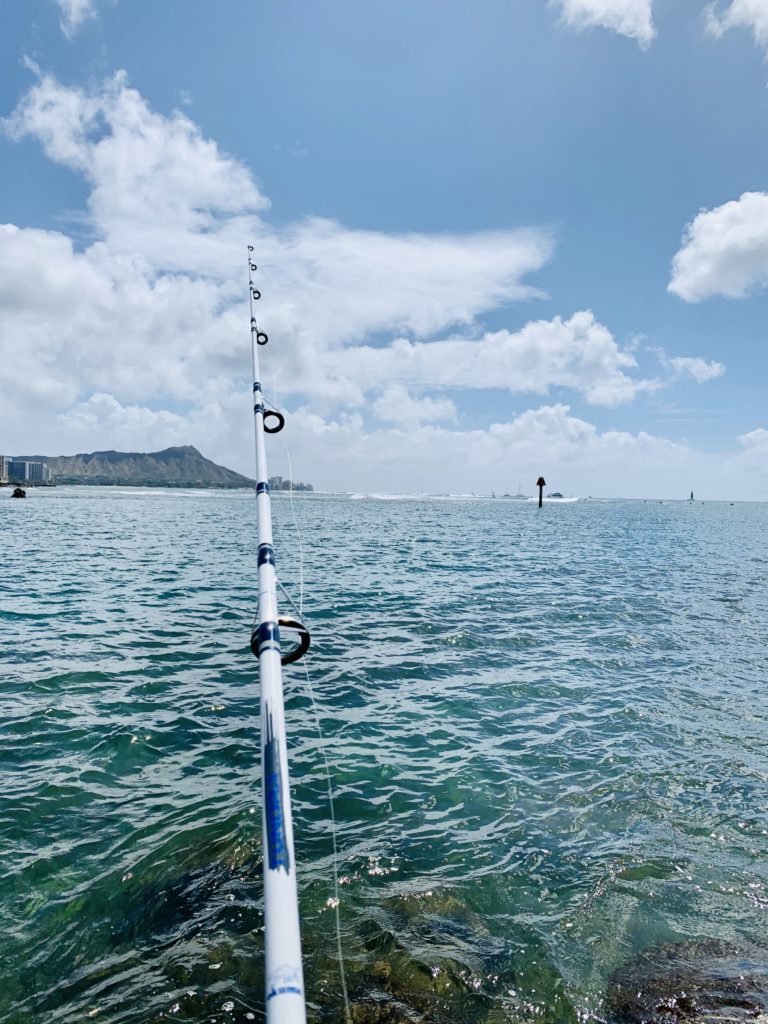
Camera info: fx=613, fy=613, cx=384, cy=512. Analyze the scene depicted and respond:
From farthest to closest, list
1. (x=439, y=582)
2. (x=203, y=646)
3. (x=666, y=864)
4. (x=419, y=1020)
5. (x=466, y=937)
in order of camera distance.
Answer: (x=439, y=582) < (x=203, y=646) < (x=666, y=864) < (x=466, y=937) < (x=419, y=1020)

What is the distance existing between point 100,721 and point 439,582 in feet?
60.4

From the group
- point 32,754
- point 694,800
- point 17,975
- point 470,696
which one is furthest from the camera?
point 470,696

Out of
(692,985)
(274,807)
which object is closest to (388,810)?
(692,985)

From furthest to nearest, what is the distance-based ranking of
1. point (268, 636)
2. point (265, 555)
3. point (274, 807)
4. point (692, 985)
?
1. point (692, 985)
2. point (265, 555)
3. point (268, 636)
4. point (274, 807)

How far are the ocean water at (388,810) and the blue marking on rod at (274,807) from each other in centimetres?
373

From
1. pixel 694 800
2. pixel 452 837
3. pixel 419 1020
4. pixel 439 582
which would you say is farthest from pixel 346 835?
pixel 439 582

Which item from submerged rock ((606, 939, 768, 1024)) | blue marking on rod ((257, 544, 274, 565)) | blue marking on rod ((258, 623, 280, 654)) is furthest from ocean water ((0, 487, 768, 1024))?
blue marking on rod ((257, 544, 274, 565))

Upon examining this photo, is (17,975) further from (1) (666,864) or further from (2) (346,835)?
(1) (666,864)

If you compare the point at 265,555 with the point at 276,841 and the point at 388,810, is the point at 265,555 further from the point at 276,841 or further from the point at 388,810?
the point at 388,810

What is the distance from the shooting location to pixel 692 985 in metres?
5.31

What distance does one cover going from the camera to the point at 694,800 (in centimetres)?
873

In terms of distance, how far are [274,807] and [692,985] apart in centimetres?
515

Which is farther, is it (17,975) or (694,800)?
(694,800)

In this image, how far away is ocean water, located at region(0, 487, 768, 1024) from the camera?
5.46m
